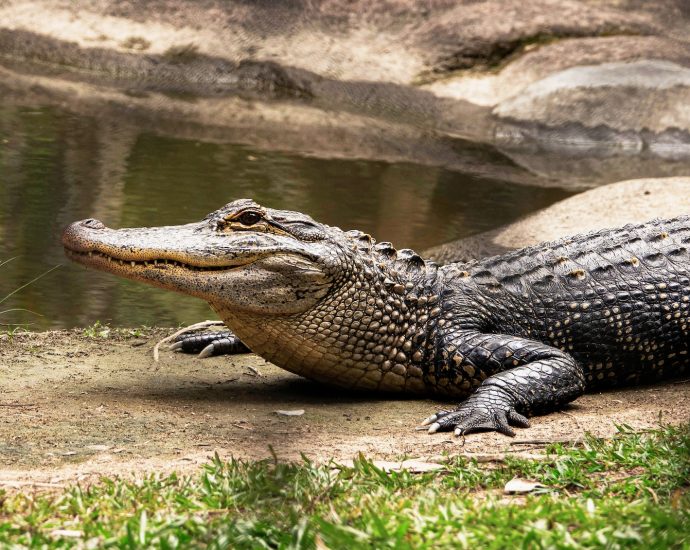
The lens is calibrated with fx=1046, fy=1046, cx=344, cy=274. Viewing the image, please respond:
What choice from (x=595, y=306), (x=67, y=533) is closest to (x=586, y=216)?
(x=595, y=306)

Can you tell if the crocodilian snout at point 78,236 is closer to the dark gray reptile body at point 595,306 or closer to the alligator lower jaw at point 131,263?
the alligator lower jaw at point 131,263

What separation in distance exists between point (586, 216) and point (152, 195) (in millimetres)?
4330

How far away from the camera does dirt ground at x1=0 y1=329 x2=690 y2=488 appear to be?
426 centimetres

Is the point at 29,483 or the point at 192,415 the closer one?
the point at 29,483

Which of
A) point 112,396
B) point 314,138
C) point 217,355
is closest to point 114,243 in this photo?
point 112,396

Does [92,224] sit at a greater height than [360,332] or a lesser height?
greater

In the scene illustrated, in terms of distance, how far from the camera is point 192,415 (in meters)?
5.02

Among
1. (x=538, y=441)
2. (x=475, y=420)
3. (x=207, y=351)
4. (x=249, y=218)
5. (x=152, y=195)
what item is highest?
(x=249, y=218)

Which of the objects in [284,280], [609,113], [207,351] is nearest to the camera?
[284,280]

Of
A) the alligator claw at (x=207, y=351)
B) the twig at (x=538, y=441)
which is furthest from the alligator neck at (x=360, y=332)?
the twig at (x=538, y=441)

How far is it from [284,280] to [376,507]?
2.07m

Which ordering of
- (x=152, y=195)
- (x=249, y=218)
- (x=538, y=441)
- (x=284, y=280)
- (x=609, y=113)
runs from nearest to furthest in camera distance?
(x=538, y=441)
(x=284, y=280)
(x=249, y=218)
(x=152, y=195)
(x=609, y=113)

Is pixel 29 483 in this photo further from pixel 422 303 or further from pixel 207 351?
pixel 207 351

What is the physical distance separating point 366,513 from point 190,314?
481 centimetres
